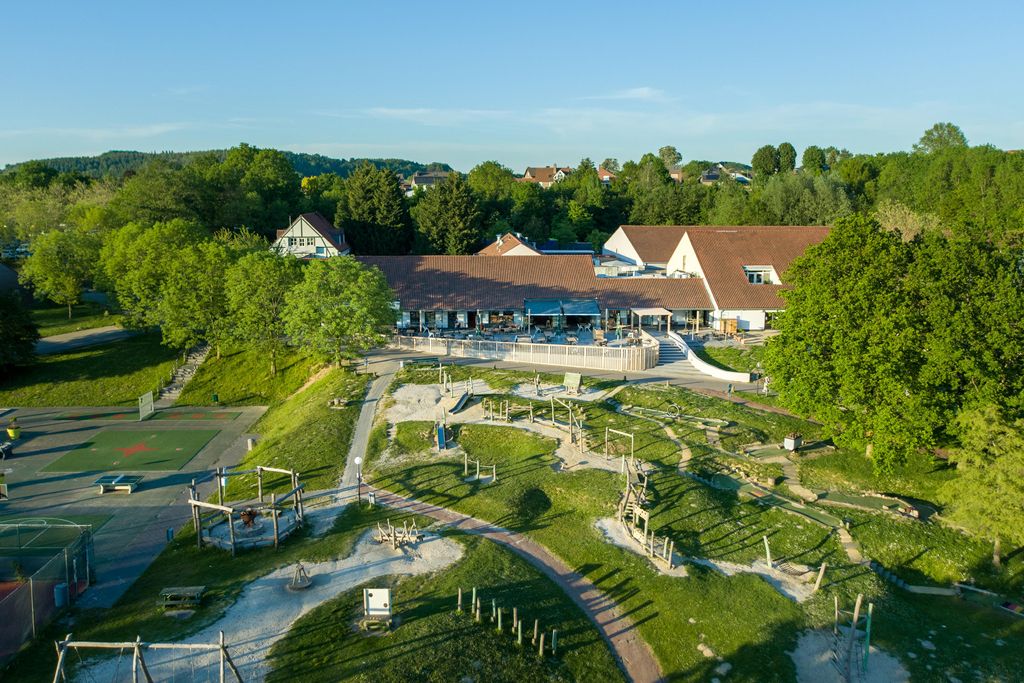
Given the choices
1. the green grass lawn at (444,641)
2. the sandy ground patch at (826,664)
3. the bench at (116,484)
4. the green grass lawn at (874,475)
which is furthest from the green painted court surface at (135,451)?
the green grass lawn at (874,475)

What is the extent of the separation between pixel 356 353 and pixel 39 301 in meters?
45.9

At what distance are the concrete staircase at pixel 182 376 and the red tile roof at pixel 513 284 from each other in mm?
15592

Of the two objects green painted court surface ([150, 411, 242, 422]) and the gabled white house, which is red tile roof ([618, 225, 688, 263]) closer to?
the gabled white house

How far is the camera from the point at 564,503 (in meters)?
28.2

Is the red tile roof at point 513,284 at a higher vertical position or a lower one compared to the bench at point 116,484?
higher

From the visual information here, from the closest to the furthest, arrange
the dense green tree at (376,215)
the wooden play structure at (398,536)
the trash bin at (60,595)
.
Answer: the trash bin at (60,595), the wooden play structure at (398,536), the dense green tree at (376,215)

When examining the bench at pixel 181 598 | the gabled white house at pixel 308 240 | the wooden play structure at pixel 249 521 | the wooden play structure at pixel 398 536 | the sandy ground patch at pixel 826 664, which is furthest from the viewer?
the gabled white house at pixel 308 240

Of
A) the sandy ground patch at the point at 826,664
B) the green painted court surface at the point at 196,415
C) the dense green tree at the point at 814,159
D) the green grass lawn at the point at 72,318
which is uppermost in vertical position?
the dense green tree at the point at 814,159

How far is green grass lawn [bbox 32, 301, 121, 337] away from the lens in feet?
207

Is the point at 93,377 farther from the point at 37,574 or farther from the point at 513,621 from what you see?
the point at 513,621

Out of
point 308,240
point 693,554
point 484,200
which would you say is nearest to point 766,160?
point 484,200

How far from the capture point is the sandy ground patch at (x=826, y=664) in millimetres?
19203

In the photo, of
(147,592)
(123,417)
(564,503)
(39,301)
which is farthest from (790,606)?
(39,301)

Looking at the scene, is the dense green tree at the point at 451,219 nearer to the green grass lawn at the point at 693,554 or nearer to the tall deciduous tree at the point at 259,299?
the tall deciduous tree at the point at 259,299
